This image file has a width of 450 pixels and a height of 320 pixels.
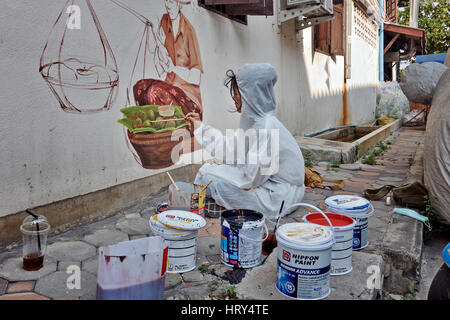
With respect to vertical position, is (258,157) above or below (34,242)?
above

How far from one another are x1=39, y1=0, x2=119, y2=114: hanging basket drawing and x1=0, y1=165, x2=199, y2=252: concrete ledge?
0.77m

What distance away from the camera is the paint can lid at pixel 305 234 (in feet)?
5.76

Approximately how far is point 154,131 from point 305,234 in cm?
228

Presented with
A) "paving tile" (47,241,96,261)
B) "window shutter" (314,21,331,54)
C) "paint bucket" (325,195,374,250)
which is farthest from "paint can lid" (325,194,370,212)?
"window shutter" (314,21,331,54)

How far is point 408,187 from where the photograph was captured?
11.3 ft

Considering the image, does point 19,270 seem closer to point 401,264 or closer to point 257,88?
point 257,88

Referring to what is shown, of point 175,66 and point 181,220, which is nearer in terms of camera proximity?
point 181,220

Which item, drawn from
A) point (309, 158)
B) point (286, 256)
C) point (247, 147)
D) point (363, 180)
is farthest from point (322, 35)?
point (286, 256)

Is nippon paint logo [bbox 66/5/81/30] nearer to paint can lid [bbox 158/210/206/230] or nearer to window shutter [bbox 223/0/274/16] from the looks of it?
paint can lid [bbox 158/210/206/230]

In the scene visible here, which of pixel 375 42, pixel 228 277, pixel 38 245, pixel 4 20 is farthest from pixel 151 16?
pixel 375 42

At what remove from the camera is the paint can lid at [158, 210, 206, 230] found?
2.06 metres

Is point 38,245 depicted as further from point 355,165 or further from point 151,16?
point 355,165

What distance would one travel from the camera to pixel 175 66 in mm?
4031

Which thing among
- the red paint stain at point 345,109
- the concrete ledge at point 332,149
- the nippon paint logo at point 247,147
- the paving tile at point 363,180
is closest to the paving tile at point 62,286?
the nippon paint logo at point 247,147
